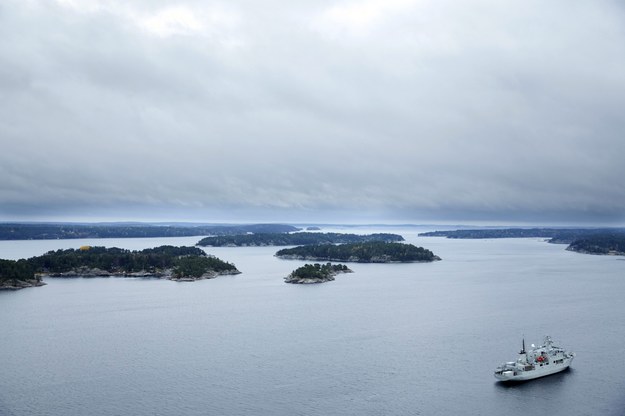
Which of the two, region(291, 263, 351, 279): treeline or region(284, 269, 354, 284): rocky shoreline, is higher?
region(291, 263, 351, 279): treeline

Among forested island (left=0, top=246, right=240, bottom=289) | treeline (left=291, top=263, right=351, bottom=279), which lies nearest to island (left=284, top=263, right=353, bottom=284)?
treeline (left=291, top=263, right=351, bottom=279)

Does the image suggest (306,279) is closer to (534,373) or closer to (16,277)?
(16,277)

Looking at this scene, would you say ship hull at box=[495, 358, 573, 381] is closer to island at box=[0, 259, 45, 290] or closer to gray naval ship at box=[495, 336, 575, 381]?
gray naval ship at box=[495, 336, 575, 381]

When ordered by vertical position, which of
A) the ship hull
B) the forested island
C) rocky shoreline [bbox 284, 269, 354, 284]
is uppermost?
the forested island

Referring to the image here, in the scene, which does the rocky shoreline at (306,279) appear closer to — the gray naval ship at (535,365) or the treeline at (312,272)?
the treeline at (312,272)

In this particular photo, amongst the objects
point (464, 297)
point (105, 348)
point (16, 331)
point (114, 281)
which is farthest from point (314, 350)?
point (114, 281)
